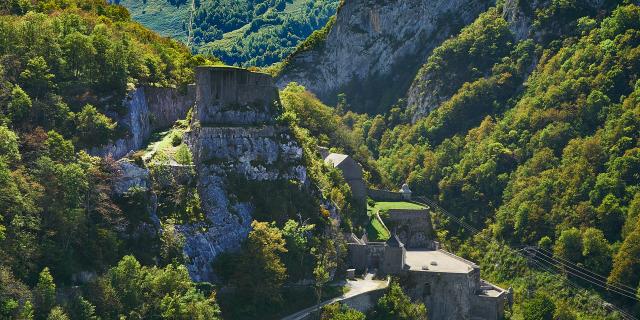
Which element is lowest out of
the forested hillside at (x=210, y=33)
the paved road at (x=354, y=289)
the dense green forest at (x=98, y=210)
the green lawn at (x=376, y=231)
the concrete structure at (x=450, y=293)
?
the forested hillside at (x=210, y=33)

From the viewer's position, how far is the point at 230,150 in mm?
79438

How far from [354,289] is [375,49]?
80.0 metres

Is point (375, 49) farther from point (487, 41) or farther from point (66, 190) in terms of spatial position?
point (66, 190)

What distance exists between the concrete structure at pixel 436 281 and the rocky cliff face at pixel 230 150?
8.19 m

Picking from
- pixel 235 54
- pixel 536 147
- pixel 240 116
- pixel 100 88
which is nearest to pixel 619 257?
pixel 536 147

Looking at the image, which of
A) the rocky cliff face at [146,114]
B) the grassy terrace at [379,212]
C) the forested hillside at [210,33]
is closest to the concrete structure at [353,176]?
the grassy terrace at [379,212]

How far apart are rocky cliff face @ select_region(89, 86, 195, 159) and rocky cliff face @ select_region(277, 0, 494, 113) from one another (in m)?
63.6

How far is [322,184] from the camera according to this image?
87.8m

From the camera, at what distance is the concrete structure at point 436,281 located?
86438mm

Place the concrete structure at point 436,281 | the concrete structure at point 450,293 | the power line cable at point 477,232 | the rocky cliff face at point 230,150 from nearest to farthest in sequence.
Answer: the rocky cliff face at point 230,150 < the concrete structure at point 436,281 < the concrete structure at point 450,293 < the power line cable at point 477,232

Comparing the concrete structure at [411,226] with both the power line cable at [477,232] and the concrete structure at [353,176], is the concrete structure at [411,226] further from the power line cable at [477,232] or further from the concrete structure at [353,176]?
the power line cable at [477,232]

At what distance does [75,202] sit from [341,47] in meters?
95.0

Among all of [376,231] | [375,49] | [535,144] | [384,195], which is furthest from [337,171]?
[375,49]

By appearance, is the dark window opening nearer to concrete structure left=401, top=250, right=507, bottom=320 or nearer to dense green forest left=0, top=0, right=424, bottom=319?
concrete structure left=401, top=250, right=507, bottom=320
